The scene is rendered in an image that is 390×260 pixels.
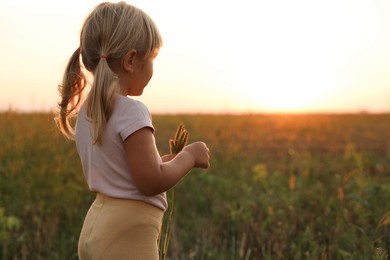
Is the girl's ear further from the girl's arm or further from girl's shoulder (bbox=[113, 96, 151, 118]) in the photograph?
the girl's arm

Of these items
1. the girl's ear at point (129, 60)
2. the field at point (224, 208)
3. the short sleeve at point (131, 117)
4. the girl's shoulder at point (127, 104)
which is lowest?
the field at point (224, 208)

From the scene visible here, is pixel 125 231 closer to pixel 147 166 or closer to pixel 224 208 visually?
pixel 147 166

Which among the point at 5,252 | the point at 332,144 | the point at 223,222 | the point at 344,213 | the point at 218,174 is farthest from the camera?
the point at 332,144

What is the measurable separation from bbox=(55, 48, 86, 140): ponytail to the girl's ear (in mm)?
270

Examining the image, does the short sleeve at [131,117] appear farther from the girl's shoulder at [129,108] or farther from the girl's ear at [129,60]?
the girl's ear at [129,60]

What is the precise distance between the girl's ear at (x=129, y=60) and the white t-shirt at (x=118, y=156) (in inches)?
4.2

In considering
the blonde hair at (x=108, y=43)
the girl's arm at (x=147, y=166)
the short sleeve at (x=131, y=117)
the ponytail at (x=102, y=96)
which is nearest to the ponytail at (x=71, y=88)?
the blonde hair at (x=108, y=43)

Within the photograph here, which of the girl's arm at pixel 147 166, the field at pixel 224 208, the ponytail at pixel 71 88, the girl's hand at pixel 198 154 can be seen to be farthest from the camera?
the field at pixel 224 208

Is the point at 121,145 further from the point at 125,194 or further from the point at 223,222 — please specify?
the point at 223,222

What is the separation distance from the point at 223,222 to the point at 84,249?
2508 mm

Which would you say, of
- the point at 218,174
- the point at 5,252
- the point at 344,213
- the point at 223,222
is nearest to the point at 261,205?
the point at 223,222

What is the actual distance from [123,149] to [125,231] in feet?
0.90

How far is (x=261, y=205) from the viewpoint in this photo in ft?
15.7

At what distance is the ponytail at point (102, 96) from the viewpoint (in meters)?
2.03
